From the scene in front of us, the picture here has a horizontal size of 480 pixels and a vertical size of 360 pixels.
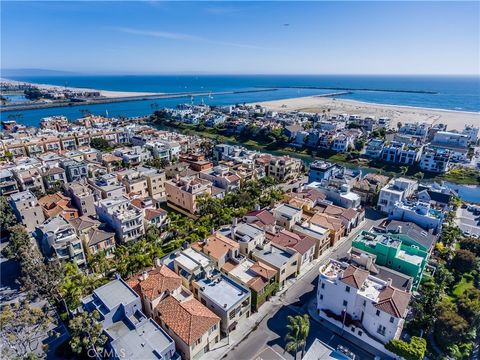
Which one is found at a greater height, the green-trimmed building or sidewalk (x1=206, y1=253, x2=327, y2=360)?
the green-trimmed building

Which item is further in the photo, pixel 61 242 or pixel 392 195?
pixel 392 195

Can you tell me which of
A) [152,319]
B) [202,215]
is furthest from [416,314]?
[202,215]

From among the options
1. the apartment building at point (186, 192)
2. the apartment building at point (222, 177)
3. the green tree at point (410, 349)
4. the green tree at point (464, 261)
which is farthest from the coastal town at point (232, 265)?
the apartment building at point (222, 177)

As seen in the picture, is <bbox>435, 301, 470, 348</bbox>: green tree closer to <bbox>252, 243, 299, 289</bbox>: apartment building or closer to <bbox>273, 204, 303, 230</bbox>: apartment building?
<bbox>252, 243, 299, 289</bbox>: apartment building

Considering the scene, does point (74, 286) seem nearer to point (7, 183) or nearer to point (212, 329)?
point (212, 329)

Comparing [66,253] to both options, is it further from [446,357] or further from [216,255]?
[446,357]

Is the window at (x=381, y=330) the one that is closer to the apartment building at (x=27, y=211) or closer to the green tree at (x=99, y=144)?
the apartment building at (x=27, y=211)

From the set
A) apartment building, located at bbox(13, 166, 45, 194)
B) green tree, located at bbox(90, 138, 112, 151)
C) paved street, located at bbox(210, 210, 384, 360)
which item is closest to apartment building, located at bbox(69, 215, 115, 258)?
paved street, located at bbox(210, 210, 384, 360)

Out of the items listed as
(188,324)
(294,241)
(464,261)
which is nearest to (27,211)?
(188,324)
